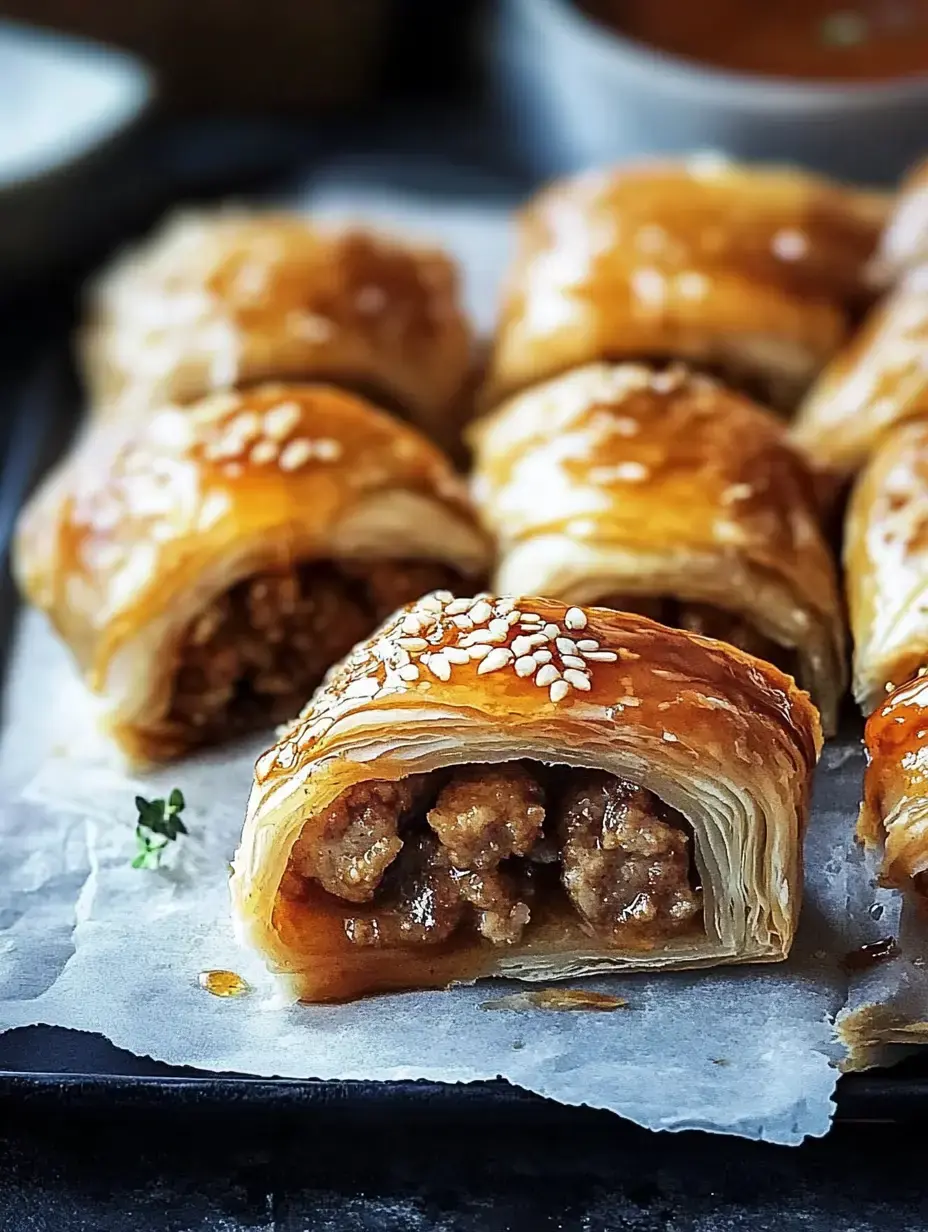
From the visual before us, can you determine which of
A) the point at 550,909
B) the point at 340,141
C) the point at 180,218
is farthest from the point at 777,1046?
the point at 340,141

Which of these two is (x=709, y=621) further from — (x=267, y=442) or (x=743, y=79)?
(x=743, y=79)

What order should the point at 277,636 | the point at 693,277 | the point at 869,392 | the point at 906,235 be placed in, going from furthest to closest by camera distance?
the point at 906,235
the point at 693,277
the point at 869,392
the point at 277,636

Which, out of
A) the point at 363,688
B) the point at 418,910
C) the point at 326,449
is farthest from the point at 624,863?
the point at 326,449

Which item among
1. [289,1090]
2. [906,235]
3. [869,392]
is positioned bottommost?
[289,1090]

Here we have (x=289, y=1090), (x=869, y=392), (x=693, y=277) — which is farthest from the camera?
(x=693, y=277)

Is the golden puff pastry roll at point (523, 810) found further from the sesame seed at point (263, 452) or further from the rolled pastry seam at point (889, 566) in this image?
the sesame seed at point (263, 452)

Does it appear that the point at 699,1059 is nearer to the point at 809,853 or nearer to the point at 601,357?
the point at 809,853
